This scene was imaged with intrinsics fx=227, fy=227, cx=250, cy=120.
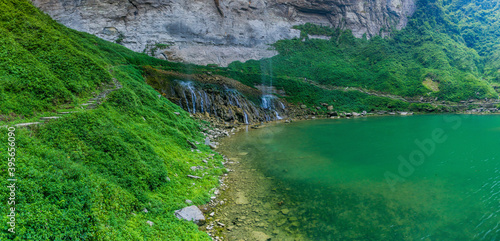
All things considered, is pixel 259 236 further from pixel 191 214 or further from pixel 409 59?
pixel 409 59

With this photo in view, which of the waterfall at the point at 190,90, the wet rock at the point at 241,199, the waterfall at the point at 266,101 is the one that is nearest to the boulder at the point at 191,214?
the wet rock at the point at 241,199

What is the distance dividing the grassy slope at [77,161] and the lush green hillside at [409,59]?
33.1m

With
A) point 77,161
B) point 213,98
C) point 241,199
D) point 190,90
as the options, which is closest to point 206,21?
point 190,90

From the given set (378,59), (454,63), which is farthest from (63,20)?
(454,63)

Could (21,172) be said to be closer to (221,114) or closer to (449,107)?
(221,114)

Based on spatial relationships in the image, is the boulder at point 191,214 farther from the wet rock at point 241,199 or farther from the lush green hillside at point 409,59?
the lush green hillside at point 409,59

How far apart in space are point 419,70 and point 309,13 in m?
27.5

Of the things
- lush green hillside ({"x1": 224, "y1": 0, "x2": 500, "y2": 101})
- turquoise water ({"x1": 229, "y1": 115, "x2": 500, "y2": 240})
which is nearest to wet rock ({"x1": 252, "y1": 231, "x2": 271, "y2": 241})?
turquoise water ({"x1": 229, "y1": 115, "x2": 500, "y2": 240})

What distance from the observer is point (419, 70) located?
47.1 meters

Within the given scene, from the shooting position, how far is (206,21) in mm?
44281

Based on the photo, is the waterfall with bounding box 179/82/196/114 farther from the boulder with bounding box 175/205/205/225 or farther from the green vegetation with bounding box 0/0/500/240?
the boulder with bounding box 175/205/205/225

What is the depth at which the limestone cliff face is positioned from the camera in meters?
38.3

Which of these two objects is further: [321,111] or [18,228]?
[321,111]

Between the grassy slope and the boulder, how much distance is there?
239 mm
